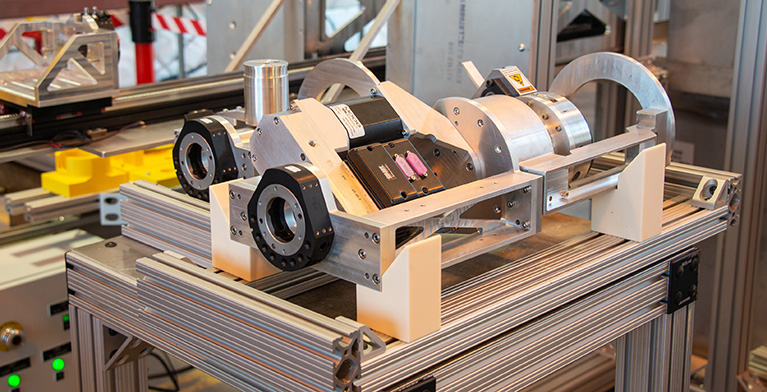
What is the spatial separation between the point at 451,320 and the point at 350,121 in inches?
11.5

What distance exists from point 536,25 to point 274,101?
0.91 metres

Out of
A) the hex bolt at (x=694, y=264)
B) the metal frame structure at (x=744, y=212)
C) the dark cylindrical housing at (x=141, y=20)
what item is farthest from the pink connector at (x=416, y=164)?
the dark cylindrical housing at (x=141, y=20)

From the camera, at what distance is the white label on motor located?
108 centimetres

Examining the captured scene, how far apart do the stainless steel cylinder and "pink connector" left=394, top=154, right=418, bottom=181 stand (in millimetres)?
252

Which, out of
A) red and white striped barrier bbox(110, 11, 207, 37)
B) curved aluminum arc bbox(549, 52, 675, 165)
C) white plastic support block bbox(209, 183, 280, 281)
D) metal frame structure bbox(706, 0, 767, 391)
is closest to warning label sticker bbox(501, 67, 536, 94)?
curved aluminum arc bbox(549, 52, 675, 165)

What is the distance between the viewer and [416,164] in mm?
1090

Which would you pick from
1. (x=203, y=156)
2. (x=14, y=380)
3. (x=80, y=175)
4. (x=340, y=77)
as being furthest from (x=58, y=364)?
(x=340, y=77)

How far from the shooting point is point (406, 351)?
3.09 ft

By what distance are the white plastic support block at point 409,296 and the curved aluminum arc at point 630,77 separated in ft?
1.83

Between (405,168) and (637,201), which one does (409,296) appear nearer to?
(405,168)

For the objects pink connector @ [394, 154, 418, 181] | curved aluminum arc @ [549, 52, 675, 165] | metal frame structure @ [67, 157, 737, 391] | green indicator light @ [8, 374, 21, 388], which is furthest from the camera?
green indicator light @ [8, 374, 21, 388]

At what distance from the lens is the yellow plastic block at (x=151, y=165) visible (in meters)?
2.02

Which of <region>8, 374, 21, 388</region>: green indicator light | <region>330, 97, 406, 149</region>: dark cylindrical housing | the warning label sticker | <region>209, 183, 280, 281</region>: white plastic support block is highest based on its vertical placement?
the warning label sticker

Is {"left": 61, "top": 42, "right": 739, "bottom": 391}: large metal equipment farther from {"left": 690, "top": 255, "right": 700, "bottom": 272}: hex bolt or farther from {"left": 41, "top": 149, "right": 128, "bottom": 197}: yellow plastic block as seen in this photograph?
{"left": 41, "top": 149, "right": 128, "bottom": 197}: yellow plastic block
